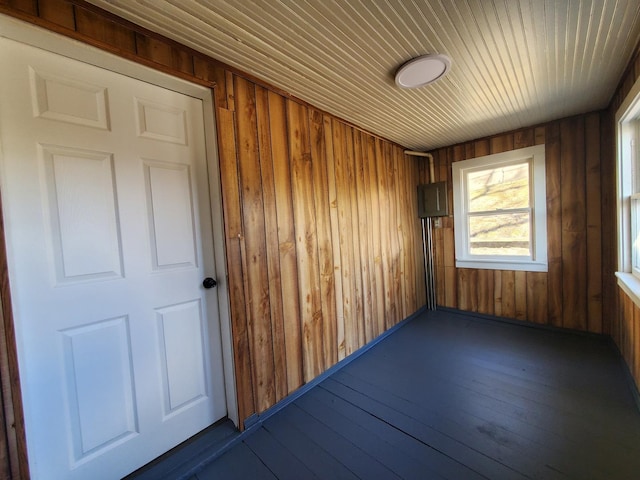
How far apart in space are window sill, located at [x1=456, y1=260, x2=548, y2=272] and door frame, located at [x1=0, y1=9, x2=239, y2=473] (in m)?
3.02

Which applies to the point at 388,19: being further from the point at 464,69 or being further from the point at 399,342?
the point at 399,342

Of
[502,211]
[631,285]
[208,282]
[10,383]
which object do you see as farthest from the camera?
[502,211]

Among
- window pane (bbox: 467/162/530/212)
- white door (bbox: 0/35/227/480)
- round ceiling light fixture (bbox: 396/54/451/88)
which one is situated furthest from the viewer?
window pane (bbox: 467/162/530/212)

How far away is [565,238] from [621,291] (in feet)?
2.37

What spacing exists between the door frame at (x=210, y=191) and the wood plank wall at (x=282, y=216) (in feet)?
0.12

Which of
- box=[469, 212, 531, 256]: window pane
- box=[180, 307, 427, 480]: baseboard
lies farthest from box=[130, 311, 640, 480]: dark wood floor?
box=[469, 212, 531, 256]: window pane

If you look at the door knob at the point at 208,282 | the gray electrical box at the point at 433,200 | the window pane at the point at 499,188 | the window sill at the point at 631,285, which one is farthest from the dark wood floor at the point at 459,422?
the gray electrical box at the point at 433,200

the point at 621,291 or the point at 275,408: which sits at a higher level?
the point at 621,291

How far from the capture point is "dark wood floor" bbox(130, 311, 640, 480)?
1.26 metres

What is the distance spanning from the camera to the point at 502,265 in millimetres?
2980

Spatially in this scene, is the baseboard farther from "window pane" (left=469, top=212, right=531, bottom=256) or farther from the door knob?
"window pane" (left=469, top=212, right=531, bottom=256)

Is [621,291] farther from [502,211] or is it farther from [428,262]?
[428,262]

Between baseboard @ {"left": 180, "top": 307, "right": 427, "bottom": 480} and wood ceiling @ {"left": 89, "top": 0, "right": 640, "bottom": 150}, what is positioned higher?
wood ceiling @ {"left": 89, "top": 0, "right": 640, "bottom": 150}

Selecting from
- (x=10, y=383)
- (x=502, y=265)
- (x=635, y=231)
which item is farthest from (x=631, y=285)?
(x=10, y=383)
